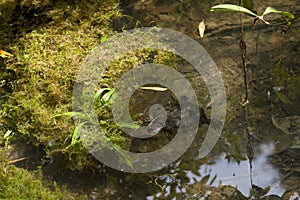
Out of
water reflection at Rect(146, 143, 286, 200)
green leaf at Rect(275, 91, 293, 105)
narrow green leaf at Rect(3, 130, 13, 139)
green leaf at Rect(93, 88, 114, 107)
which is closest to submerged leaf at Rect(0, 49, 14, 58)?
narrow green leaf at Rect(3, 130, 13, 139)

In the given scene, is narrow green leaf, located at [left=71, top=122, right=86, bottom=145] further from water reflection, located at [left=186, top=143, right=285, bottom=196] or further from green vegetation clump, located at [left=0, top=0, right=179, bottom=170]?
water reflection, located at [left=186, top=143, right=285, bottom=196]

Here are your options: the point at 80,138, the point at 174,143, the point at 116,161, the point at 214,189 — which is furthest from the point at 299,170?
the point at 80,138

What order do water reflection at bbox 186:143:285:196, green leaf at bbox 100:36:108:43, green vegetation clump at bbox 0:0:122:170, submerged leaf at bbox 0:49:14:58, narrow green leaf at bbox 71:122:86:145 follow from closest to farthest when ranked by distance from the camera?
water reflection at bbox 186:143:285:196
narrow green leaf at bbox 71:122:86:145
green vegetation clump at bbox 0:0:122:170
submerged leaf at bbox 0:49:14:58
green leaf at bbox 100:36:108:43

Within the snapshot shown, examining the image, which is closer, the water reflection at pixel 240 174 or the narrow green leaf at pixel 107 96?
the water reflection at pixel 240 174

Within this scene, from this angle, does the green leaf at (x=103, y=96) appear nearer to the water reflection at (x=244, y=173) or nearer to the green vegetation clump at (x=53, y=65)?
Result: the green vegetation clump at (x=53, y=65)

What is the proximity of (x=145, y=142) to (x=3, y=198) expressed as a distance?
629 mm

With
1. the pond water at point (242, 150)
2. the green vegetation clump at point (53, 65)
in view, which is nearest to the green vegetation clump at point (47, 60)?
the green vegetation clump at point (53, 65)

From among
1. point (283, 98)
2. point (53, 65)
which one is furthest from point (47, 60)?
point (283, 98)

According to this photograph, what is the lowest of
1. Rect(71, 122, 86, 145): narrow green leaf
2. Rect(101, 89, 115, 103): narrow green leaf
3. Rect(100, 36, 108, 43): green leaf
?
Rect(71, 122, 86, 145): narrow green leaf

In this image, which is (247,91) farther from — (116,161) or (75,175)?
(75,175)

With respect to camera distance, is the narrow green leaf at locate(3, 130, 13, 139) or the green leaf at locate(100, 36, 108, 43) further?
the green leaf at locate(100, 36, 108, 43)

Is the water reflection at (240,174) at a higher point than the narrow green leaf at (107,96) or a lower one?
lower

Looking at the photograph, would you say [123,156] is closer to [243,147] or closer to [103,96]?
[103,96]

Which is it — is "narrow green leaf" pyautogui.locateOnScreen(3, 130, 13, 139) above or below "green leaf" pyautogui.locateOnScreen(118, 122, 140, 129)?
below
